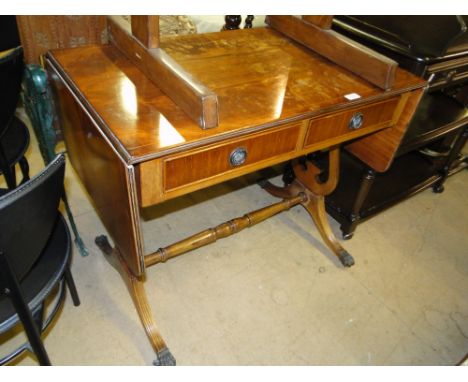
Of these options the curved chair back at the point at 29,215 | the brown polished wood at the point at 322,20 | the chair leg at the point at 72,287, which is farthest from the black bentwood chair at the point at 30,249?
the brown polished wood at the point at 322,20

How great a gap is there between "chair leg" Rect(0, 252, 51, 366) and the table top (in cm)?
33

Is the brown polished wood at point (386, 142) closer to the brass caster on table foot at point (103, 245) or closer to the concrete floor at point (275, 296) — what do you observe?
the concrete floor at point (275, 296)

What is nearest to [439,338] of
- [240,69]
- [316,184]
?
[316,184]

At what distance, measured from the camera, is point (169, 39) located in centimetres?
136

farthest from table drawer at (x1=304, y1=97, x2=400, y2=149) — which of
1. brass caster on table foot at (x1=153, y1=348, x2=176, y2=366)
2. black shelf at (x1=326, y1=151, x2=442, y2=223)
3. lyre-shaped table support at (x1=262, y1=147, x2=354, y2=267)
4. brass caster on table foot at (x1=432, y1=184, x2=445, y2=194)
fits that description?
brass caster on table foot at (x1=432, y1=184, x2=445, y2=194)

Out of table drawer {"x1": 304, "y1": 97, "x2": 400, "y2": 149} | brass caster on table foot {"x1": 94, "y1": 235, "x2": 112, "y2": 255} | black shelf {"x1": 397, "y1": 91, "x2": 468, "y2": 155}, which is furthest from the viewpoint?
black shelf {"x1": 397, "y1": 91, "x2": 468, "y2": 155}

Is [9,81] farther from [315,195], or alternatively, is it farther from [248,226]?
[315,195]

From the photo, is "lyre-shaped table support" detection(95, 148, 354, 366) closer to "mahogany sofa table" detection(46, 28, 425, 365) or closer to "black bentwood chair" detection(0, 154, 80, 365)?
"mahogany sofa table" detection(46, 28, 425, 365)

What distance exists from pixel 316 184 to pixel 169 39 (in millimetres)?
970

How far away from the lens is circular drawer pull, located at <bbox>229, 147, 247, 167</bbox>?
3.34 ft

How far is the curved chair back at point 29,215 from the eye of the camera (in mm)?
669

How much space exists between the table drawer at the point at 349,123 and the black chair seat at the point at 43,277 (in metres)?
0.80

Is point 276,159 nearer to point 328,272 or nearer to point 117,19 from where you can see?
point 117,19

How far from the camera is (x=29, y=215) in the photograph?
2.40ft
